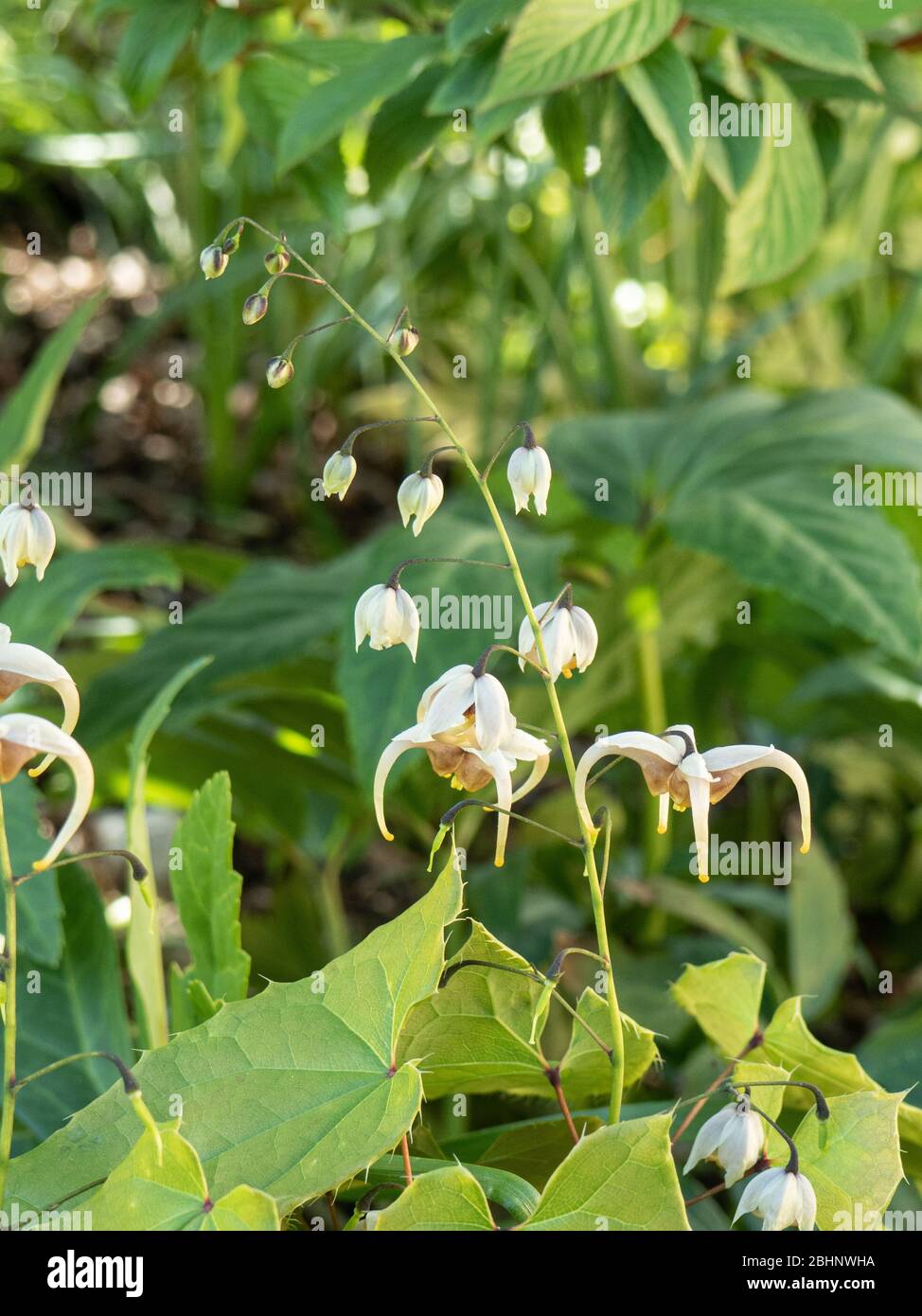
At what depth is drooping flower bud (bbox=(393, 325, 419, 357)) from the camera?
370 millimetres

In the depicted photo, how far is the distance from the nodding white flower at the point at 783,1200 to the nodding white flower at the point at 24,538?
256 millimetres

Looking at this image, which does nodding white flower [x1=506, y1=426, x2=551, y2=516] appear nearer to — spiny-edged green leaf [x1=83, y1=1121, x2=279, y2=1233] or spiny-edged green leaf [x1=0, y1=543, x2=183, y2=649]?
spiny-edged green leaf [x1=83, y1=1121, x2=279, y2=1233]

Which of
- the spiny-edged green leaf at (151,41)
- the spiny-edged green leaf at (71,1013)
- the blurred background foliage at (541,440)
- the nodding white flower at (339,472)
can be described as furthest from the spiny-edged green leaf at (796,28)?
the spiny-edged green leaf at (71,1013)

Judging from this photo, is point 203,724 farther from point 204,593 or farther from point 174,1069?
point 204,593

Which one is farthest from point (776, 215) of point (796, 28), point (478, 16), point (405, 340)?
point (405, 340)

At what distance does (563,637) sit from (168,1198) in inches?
7.0

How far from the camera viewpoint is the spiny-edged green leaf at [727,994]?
44 centimetres

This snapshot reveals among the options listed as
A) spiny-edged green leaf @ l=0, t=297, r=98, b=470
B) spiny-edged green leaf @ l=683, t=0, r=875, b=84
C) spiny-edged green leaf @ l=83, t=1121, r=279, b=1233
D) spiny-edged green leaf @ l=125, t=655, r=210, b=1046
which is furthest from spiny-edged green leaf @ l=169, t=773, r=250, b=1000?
spiny-edged green leaf @ l=0, t=297, r=98, b=470

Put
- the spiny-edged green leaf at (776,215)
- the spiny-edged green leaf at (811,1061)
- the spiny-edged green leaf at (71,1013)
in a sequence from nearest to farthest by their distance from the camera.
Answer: the spiny-edged green leaf at (811,1061) < the spiny-edged green leaf at (71,1013) < the spiny-edged green leaf at (776,215)

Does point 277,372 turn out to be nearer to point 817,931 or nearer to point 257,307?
point 257,307

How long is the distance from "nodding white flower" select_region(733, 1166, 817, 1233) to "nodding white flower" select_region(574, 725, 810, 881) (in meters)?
0.08

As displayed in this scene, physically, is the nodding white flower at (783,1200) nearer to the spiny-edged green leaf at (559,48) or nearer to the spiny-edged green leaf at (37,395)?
the spiny-edged green leaf at (559,48)

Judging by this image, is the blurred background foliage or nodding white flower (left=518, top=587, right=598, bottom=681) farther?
the blurred background foliage

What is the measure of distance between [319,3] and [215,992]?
0.66 metres
